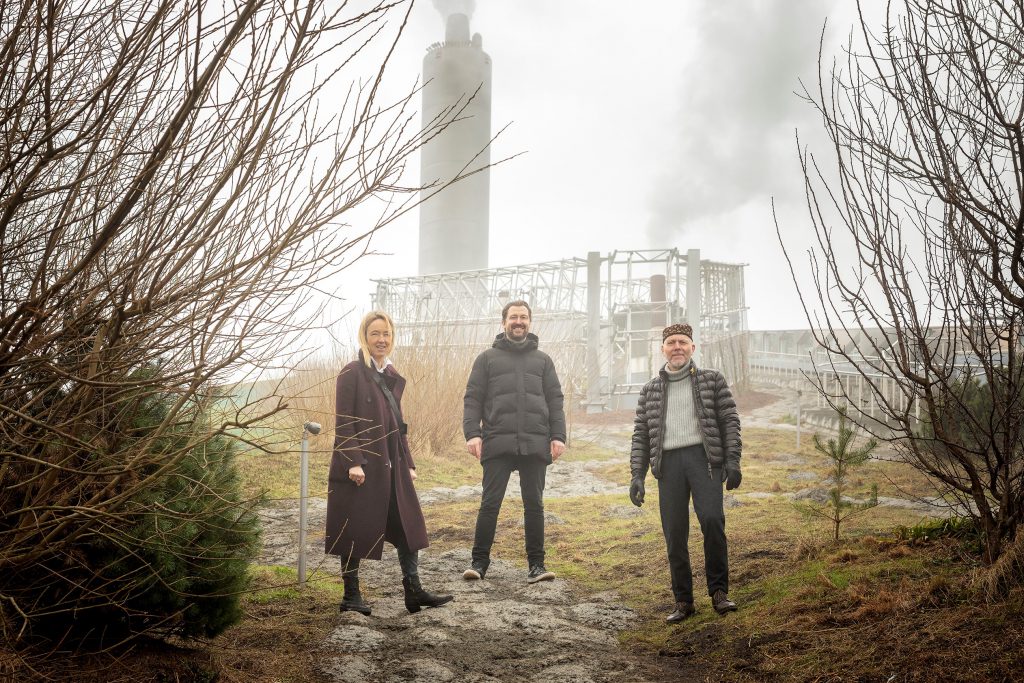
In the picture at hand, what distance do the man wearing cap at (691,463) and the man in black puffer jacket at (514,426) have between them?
0.90m

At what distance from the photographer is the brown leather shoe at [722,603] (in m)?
4.31

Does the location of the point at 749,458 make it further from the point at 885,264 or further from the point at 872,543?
the point at 885,264

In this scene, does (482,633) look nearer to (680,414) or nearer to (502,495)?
(502,495)

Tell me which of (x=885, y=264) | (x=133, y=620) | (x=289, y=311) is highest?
(x=885, y=264)

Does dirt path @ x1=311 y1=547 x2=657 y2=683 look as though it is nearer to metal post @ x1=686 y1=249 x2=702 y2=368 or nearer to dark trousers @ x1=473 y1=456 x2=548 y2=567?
dark trousers @ x1=473 y1=456 x2=548 y2=567

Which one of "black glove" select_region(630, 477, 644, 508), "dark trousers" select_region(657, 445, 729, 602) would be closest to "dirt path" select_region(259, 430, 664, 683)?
"dark trousers" select_region(657, 445, 729, 602)

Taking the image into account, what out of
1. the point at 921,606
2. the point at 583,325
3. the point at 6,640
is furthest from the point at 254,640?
the point at 583,325

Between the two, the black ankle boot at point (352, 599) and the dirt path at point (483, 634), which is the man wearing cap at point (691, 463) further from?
the black ankle boot at point (352, 599)

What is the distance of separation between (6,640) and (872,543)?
4325 millimetres

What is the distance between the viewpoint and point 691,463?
4430 mm

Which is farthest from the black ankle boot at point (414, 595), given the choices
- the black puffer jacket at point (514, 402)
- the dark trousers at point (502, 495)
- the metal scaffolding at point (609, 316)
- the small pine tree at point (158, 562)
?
the metal scaffolding at point (609, 316)

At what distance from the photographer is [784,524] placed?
659 centimetres

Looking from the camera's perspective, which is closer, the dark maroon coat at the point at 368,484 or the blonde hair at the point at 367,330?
the dark maroon coat at the point at 368,484

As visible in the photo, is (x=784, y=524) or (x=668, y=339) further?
(x=784, y=524)
